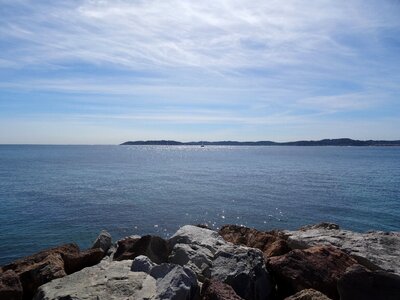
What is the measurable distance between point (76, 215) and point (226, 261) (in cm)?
2386

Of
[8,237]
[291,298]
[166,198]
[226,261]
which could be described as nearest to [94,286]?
[226,261]

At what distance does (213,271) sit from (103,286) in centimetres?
273

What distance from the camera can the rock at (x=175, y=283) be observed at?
840 cm

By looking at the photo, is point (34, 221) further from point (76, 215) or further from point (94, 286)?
point (94, 286)

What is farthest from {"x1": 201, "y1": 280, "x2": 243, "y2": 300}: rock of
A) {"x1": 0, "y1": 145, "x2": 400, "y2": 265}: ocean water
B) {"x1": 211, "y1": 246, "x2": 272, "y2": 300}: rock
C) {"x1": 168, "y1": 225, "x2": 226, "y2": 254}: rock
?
{"x1": 0, "y1": 145, "x2": 400, "y2": 265}: ocean water

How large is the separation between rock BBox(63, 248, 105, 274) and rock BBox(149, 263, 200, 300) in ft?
10.5

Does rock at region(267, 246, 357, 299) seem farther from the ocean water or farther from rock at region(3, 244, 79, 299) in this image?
the ocean water

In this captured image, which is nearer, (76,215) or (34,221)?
(34,221)

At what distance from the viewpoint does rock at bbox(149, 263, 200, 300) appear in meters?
8.40

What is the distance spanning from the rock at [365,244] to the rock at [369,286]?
2.06 metres

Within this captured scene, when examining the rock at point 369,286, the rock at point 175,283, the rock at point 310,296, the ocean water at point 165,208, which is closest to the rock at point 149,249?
the rock at point 175,283

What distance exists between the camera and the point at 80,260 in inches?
456

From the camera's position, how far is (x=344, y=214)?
3325cm

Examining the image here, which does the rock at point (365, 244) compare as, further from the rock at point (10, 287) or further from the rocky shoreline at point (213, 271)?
the rock at point (10, 287)
